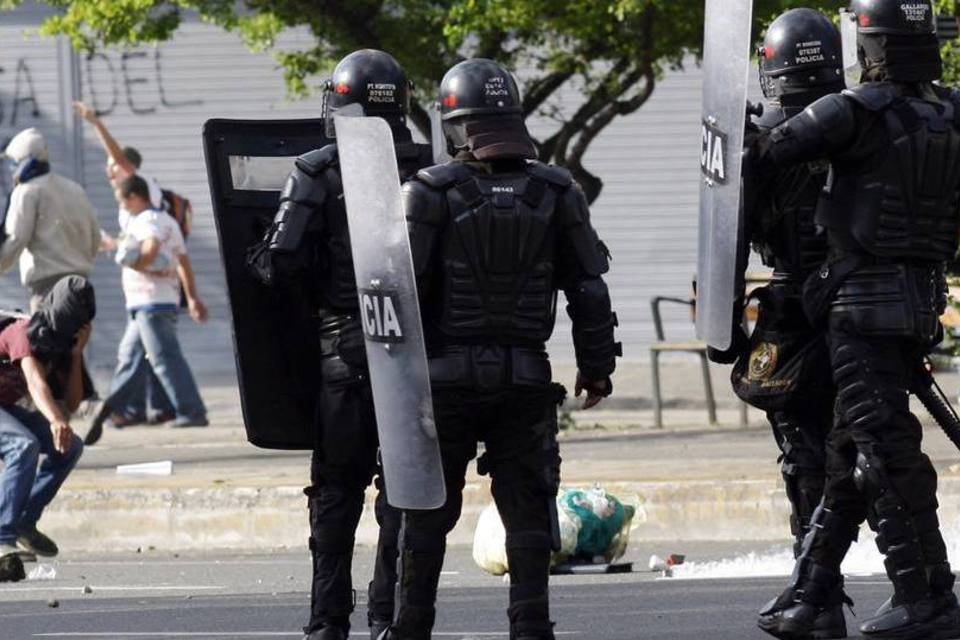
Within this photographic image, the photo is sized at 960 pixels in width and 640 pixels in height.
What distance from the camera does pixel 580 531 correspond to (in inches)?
382

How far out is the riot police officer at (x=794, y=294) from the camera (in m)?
7.20

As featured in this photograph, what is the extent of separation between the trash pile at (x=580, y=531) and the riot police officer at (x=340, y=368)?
8.00 ft

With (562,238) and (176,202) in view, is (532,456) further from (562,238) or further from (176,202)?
(176,202)

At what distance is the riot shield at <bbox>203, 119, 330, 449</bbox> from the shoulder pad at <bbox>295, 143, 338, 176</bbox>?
0.43 m

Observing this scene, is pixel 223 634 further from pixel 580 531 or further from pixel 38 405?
pixel 38 405

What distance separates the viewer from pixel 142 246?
15.6 m

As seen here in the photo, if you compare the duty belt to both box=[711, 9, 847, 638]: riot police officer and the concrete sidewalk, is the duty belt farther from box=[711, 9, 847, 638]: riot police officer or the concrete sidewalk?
the concrete sidewalk

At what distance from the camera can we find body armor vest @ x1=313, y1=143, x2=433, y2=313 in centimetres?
701

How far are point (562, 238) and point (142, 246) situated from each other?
938 cm

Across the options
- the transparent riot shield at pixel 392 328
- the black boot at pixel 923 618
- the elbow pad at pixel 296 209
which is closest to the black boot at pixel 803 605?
the black boot at pixel 923 618

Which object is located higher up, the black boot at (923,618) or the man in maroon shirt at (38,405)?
the black boot at (923,618)

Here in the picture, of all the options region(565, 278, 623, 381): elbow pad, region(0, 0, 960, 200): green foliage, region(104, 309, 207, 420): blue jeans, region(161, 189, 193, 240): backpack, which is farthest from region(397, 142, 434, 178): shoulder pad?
region(161, 189, 193, 240): backpack

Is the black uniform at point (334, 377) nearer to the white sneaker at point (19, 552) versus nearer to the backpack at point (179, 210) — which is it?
the white sneaker at point (19, 552)

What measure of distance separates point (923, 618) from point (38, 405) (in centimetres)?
467
